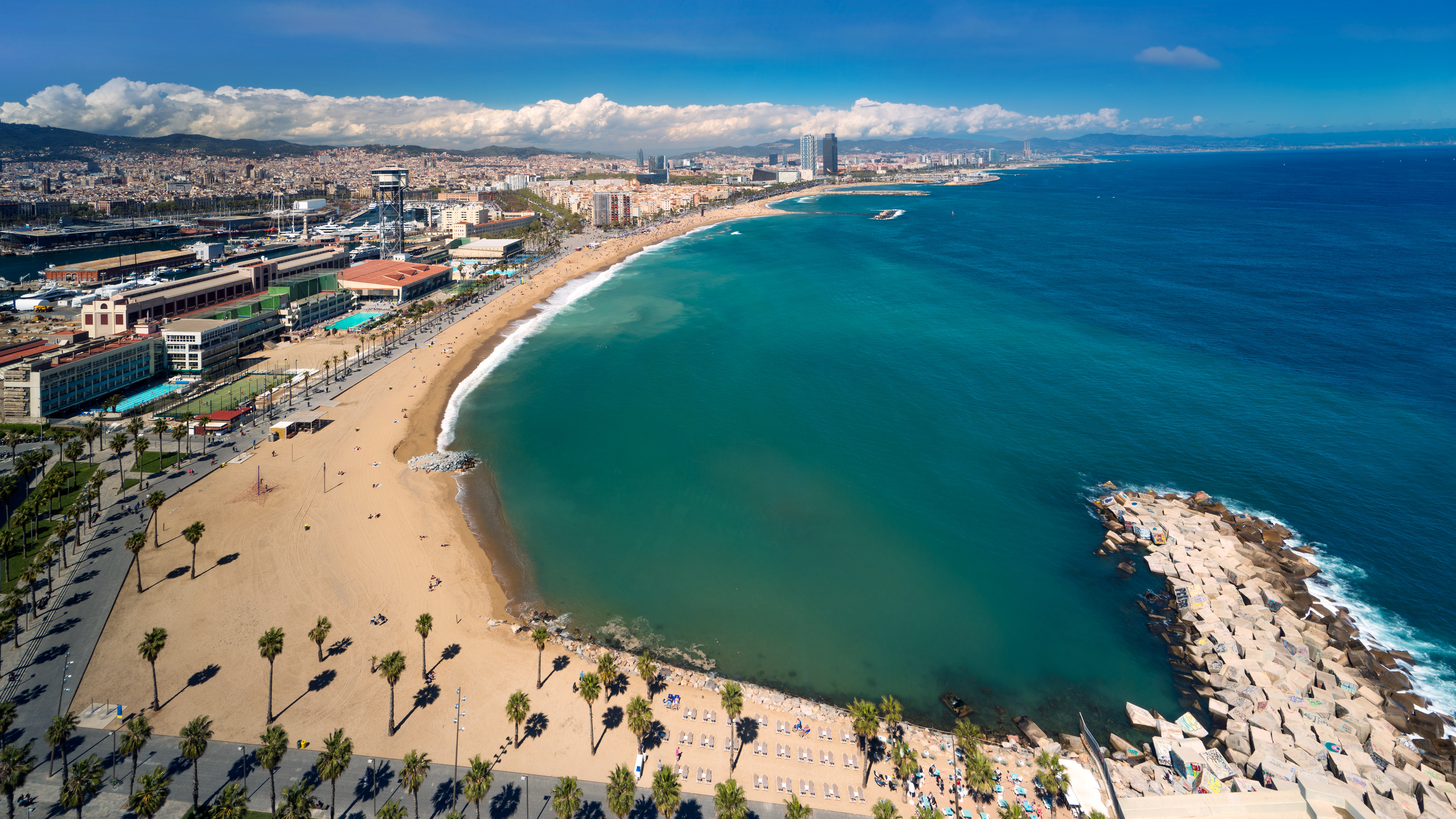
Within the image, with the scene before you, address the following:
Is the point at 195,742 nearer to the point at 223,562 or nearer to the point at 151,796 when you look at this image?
the point at 151,796

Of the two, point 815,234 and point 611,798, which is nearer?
point 611,798

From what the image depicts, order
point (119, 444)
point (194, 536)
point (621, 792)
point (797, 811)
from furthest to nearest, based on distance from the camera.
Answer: point (119, 444) → point (194, 536) → point (621, 792) → point (797, 811)

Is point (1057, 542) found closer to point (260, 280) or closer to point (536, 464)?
point (536, 464)

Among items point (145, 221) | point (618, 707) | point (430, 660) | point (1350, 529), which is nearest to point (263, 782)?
point (430, 660)

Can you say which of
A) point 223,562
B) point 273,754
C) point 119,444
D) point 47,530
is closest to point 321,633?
point 273,754

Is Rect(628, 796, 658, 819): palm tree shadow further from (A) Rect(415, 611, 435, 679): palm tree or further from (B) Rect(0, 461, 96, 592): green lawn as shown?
(B) Rect(0, 461, 96, 592): green lawn

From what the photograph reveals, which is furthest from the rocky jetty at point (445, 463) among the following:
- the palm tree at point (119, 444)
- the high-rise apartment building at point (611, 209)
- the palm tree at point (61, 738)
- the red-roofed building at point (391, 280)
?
the high-rise apartment building at point (611, 209)
